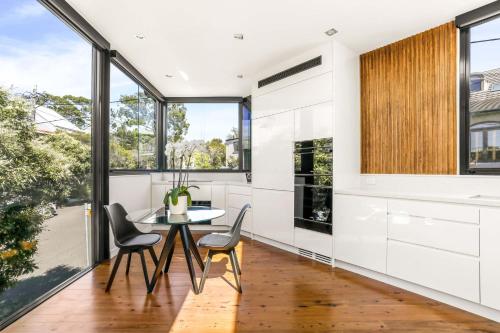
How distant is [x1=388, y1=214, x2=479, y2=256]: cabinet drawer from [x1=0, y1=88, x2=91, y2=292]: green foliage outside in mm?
3280

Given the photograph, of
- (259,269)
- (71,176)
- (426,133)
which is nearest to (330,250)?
(259,269)

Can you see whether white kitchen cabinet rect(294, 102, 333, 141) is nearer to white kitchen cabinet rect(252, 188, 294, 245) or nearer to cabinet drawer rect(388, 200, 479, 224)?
white kitchen cabinet rect(252, 188, 294, 245)

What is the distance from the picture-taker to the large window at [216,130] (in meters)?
5.64

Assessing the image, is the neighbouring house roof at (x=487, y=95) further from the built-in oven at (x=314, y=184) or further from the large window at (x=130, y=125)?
the large window at (x=130, y=125)

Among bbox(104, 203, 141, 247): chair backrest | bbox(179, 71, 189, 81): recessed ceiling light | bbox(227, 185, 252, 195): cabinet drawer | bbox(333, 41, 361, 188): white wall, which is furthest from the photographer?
bbox(227, 185, 252, 195): cabinet drawer

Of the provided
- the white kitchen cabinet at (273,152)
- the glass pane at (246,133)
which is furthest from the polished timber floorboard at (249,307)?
the glass pane at (246,133)

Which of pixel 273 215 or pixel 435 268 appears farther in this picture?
pixel 273 215

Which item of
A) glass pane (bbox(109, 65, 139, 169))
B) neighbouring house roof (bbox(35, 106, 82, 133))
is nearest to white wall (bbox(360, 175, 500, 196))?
glass pane (bbox(109, 65, 139, 169))

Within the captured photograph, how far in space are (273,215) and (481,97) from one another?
2.79 metres

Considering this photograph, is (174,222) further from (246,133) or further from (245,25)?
(246,133)

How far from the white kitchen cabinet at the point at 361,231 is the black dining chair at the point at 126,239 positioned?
2055 mm

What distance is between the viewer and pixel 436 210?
7.95 feet

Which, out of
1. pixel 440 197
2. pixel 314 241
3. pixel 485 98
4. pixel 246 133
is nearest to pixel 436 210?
pixel 440 197

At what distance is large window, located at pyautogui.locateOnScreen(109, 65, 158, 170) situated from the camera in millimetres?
3742
